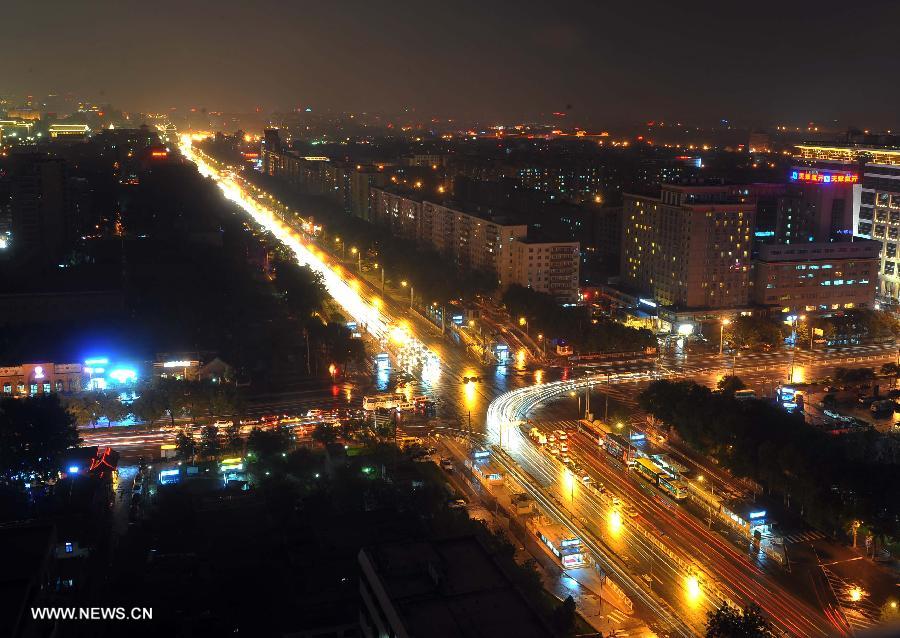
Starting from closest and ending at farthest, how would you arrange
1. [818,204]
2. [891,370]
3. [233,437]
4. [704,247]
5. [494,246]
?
[233,437] → [891,370] → [704,247] → [494,246] → [818,204]

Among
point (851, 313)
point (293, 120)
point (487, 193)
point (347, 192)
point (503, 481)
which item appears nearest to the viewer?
point (503, 481)

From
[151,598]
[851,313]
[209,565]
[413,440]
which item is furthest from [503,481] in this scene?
[851,313]

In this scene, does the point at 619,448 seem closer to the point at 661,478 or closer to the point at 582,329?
the point at 661,478

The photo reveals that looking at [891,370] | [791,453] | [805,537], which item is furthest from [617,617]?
[891,370]

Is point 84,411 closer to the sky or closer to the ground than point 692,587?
closer to the sky

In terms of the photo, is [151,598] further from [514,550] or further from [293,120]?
[293,120]

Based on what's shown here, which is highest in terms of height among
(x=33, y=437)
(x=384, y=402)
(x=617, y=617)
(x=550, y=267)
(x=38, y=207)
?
(x=38, y=207)

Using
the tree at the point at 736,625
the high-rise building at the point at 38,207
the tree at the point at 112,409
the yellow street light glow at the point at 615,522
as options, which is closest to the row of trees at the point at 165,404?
the tree at the point at 112,409
